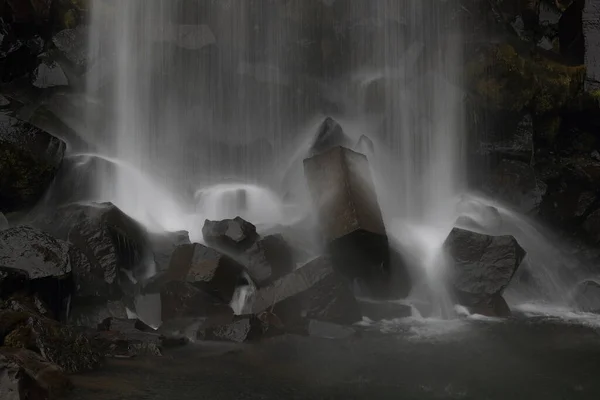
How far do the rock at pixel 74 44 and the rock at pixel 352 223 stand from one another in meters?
11.3

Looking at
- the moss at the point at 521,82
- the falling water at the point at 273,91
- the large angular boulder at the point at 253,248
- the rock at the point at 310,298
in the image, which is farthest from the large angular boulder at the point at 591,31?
the rock at the point at 310,298

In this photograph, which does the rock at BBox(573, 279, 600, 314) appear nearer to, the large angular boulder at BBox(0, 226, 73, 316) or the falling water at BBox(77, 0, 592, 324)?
the falling water at BBox(77, 0, 592, 324)

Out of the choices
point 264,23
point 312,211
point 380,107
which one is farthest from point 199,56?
point 312,211

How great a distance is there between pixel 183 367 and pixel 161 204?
32.5 feet

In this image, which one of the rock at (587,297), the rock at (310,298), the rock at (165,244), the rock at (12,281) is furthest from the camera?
the rock at (587,297)

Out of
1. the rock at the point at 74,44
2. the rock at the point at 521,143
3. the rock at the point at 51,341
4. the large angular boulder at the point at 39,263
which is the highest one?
the rock at the point at 74,44

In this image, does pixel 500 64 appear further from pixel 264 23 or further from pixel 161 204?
pixel 161 204

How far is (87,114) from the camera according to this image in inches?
786

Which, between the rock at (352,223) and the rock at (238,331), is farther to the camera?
the rock at (352,223)

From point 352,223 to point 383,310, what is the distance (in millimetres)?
1940

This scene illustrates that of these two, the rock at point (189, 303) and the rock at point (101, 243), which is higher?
the rock at point (101, 243)

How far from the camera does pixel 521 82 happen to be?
19.7 metres

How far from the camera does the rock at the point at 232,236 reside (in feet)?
42.7

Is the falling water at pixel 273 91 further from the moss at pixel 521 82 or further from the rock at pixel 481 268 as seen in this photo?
the rock at pixel 481 268
